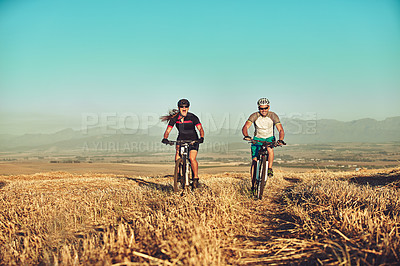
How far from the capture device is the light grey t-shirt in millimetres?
7738

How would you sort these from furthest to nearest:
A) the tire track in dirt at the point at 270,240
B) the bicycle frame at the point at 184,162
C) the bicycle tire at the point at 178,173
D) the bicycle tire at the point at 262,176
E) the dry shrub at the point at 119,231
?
1. the bicycle frame at the point at 184,162
2. the bicycle tire at the point at 178,173
3. the bicycle tire at the point at 262,176
4. the tire track in dirt at the point at 270,240
5. the dry shrub at the point at 119,231

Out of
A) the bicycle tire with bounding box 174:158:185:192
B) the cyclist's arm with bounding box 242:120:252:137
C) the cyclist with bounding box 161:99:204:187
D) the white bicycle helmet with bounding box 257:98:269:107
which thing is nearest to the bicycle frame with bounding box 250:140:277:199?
the cyclist's arm with bounding box 242:120:252:137

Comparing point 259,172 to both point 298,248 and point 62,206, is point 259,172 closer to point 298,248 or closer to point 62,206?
point 298,248

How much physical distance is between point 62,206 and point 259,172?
442cm

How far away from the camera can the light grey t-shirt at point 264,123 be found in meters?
7.74

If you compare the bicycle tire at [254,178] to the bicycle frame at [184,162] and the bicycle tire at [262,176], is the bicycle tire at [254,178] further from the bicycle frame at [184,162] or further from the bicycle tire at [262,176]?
the bicycle frame at [184,162]

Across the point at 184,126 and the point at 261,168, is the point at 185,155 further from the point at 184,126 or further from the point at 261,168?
the point at 261,168

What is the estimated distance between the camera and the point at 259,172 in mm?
7312

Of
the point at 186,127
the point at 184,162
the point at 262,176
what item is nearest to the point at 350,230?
the point at 262,176

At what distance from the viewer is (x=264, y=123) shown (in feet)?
25.4

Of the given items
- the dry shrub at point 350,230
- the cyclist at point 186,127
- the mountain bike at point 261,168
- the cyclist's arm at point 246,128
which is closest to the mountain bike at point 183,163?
the cyclist at point 186,127

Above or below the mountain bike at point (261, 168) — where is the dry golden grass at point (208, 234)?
below

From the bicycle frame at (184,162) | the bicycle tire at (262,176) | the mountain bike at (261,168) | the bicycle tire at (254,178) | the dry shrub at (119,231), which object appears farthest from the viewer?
the bicycle frame at (184,162)

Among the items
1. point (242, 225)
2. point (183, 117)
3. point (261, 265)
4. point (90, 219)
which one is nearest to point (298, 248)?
point (261, 265)
